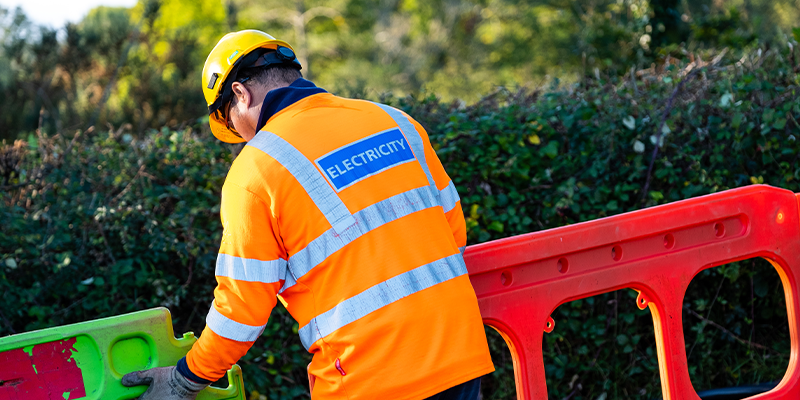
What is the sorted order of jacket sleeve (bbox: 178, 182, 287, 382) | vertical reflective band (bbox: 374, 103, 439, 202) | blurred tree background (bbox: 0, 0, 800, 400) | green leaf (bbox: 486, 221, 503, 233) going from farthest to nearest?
green leaf (bbox: 486, 221, 503, 233), blurred tree background (bbox: 0, 0, 800, 400), vertical reflective band (bbox: 374, 103, 439, 202), jacket sleeve (bbox: 178, 182, 287, 382)

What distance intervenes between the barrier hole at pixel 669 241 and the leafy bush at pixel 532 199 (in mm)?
1031

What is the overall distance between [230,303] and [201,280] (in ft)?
5.88

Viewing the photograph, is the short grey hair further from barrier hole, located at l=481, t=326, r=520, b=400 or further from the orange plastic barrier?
barrier hole, located at l=481, t=326, r=520, b=400

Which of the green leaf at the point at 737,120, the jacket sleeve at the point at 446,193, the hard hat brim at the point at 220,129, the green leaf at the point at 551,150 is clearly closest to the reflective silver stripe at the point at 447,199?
the jacket sleeve at the point at 446,193

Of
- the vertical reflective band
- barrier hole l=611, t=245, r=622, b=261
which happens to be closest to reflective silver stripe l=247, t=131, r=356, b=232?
the vertical reflective band

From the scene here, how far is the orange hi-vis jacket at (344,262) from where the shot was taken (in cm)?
191

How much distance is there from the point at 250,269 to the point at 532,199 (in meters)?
2.28

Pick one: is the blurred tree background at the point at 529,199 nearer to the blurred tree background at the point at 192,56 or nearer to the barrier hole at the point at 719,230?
the blurred tree background at the point at 192,56

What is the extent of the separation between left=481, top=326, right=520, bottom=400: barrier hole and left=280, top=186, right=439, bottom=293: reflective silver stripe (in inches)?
76.9

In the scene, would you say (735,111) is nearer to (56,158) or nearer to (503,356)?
(503,356)

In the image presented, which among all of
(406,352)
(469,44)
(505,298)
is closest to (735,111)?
(505,298)

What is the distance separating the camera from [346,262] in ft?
6.29

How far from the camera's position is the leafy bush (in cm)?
351

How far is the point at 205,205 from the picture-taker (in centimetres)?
361
